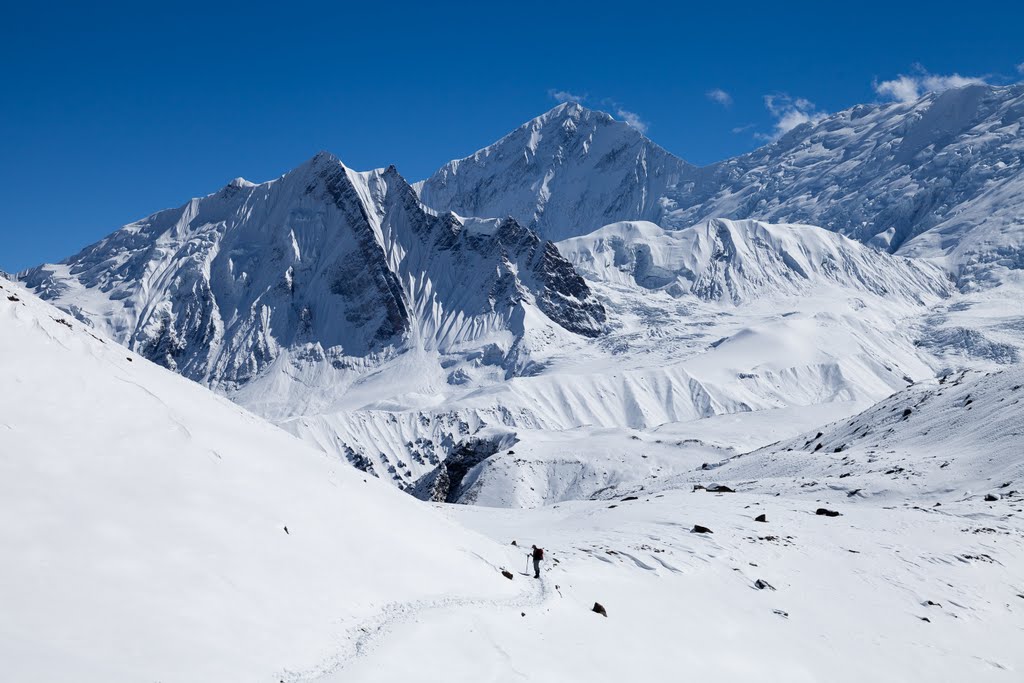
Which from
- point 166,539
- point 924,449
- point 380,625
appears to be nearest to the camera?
point 166,539

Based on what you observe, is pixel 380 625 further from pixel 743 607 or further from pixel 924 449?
pixel 924 449

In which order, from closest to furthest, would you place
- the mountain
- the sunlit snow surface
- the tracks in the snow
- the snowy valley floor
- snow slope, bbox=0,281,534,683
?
snow slope, bbox=0,281,534,683
the sunlit snow surface
the tracks in the snow
the snowy valley floor
the mountain

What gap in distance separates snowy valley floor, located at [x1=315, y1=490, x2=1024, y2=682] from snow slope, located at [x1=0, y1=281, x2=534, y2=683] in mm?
1687

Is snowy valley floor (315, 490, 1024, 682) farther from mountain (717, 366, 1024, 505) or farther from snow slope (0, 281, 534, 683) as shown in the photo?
mountain (717, 366, 1024, 505)

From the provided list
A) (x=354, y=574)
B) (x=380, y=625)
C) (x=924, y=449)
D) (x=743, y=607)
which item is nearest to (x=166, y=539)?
(x=354, y=574)

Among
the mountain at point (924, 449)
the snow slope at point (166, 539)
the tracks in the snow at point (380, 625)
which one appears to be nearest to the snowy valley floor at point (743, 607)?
the tracks in the snow at point (380, 625)

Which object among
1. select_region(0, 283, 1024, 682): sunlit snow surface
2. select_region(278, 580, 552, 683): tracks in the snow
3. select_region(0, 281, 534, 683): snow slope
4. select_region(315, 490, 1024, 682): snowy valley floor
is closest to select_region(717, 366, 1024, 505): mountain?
select_region(315, 490, 1024, 682): snowy valley floor

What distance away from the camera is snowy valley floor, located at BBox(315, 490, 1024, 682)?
65.1 feet

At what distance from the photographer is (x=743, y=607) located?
1069 inches

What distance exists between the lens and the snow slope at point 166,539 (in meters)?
15.3

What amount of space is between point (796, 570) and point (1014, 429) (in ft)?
108

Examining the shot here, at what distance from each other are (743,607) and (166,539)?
1786 cm

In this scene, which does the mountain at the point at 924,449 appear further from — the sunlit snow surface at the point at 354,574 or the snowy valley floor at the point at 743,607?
the sunlit snow surface at the point at 354,574

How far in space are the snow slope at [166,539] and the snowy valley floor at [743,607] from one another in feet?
5.53
